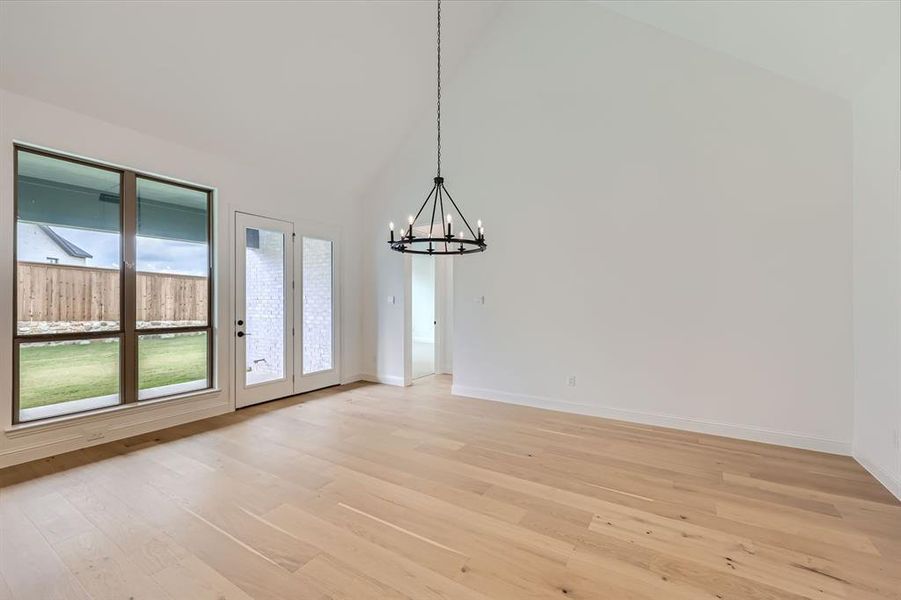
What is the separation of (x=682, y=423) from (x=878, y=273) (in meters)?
2.02

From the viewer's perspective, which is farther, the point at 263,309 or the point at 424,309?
the point at 424,309

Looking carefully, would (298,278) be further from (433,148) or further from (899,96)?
(899,96)

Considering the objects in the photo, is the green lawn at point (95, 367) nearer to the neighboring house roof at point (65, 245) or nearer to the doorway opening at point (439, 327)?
the neighboring house roof at point (65, 245)

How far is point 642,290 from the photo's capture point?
4160 mm

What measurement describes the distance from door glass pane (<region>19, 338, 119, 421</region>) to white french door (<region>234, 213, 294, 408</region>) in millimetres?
1199

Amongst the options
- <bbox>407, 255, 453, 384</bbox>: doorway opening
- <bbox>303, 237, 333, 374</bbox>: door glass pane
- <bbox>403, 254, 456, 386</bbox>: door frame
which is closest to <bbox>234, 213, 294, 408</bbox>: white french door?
<bbox>303, 237, 333, 374</bbox>: door glass pane

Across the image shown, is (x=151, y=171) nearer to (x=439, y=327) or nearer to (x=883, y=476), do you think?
(x=439, y=327)

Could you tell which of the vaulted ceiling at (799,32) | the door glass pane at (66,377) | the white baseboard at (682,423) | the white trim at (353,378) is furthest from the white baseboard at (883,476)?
the door glass pane at (66,377)

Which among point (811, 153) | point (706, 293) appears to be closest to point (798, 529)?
point (706, 293)

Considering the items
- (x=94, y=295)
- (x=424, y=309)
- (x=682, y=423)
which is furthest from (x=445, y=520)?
(x=424, y=309)

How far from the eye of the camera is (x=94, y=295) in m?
3.58

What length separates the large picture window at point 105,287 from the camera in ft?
10.6

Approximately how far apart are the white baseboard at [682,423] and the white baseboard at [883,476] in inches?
9.1

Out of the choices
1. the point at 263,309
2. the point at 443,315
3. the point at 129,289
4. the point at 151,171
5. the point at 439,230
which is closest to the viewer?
the point at 129,289
